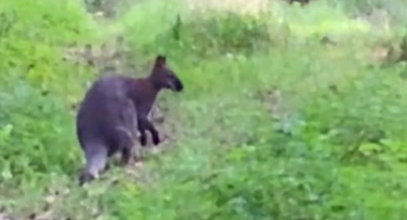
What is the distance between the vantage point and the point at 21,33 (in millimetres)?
12953

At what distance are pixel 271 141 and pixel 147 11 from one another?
7686 mm

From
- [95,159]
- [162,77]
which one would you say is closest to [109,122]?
[95,159]

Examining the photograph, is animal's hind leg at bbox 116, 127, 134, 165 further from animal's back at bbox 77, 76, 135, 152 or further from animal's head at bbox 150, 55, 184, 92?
animal's head at bbox 150, 55, 184, 92

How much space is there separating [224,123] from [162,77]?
84 cm

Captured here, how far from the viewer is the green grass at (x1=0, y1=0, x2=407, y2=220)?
682 cm

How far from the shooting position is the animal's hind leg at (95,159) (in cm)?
830

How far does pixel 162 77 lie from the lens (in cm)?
1035

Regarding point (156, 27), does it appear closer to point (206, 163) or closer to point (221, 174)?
point (206, 163)

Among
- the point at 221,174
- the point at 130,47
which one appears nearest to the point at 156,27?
the point at 130,47

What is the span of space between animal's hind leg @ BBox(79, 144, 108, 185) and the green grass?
9 cm

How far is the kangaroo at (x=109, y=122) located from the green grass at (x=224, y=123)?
0.49 ft

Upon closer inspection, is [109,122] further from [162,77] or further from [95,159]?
[162,77]

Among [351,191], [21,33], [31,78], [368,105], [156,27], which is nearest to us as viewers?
[351,191]

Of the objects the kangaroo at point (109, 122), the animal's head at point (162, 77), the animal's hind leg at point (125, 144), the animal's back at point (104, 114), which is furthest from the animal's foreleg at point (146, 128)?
the animal's head at point (162, 77)
